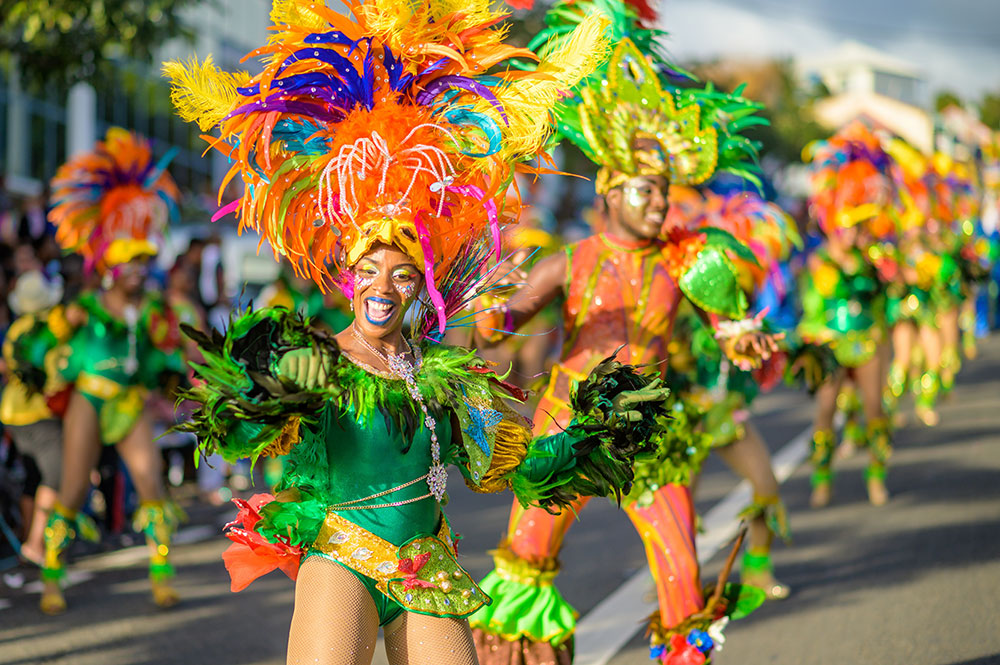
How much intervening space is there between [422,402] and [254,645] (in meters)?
2.99

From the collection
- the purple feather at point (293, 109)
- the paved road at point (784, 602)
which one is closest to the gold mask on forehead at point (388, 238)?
the purple feather at point (293, 109)

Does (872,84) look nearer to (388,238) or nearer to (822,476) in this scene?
(822,476)

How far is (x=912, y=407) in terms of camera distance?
14859mm

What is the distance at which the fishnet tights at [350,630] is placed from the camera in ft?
9.82

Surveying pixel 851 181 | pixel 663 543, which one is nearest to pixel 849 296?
pixel 851 181

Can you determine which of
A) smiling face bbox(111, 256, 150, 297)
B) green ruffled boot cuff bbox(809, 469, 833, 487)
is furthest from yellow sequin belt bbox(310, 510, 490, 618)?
green ruffled boot cuff bbox(809, 469, 833, 487)

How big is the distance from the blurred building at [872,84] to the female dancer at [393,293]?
86541mm

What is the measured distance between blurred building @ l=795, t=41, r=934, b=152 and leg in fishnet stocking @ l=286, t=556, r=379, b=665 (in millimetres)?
87157

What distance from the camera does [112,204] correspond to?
715 centimetres

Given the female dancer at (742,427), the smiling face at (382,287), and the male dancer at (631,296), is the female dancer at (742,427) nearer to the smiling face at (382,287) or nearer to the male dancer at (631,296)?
the male dancer at (631,296)

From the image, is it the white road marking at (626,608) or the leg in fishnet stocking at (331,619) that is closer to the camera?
the leg in fishnet stocking at (331,619)

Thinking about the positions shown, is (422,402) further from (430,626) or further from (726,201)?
(726,201)

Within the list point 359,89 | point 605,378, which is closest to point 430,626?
point 605,378

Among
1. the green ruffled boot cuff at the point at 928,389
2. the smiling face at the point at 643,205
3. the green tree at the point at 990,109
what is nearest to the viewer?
the smiling face at the point at 643,205
